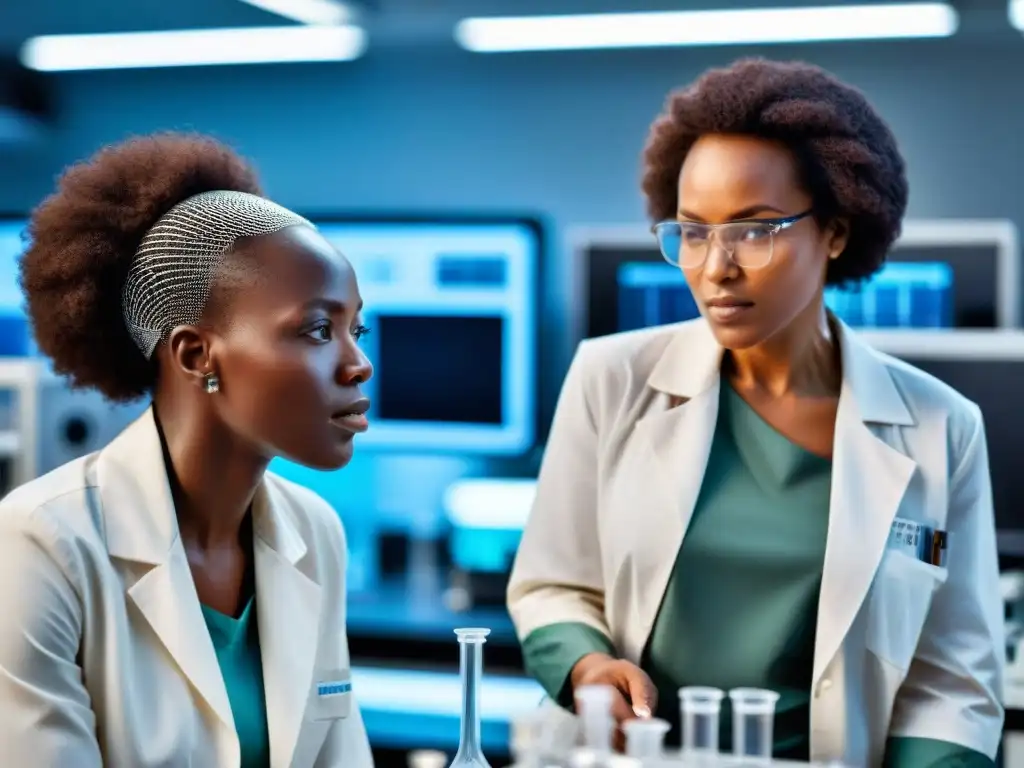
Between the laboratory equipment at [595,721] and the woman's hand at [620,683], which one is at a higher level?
the laboratory equipment at [595,721]

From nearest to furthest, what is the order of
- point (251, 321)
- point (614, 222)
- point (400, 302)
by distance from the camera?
point (251, 321), point (400, 302), point (614, 222)

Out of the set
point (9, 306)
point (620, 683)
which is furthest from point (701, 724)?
point (9, 306)

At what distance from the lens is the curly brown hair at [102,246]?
145cm

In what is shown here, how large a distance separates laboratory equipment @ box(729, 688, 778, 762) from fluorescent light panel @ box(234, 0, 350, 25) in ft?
9.99

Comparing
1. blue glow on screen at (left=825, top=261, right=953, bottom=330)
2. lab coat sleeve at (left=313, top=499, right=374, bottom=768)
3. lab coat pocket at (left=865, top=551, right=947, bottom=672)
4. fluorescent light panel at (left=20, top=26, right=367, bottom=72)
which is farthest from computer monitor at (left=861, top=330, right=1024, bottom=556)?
fluorescent light panel at (left=20, top=26, right=367, bottom=72)

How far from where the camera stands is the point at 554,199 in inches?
175

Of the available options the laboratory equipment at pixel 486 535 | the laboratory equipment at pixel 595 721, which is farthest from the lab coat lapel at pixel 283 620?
the laboratory equipment at pixel 486 535

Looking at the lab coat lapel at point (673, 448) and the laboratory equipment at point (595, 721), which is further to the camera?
the lab coat lapel at point (673, 448)

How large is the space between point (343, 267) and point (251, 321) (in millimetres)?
122

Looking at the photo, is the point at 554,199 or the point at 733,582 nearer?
the point at 733,582

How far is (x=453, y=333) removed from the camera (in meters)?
4.10

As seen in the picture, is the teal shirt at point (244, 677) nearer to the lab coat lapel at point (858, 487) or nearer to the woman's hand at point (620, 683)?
the woman's hand at point (620, 683)

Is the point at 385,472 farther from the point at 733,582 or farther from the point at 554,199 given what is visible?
the point at 733,582

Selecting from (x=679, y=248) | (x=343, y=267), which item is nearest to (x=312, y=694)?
(x=343, y=267)
